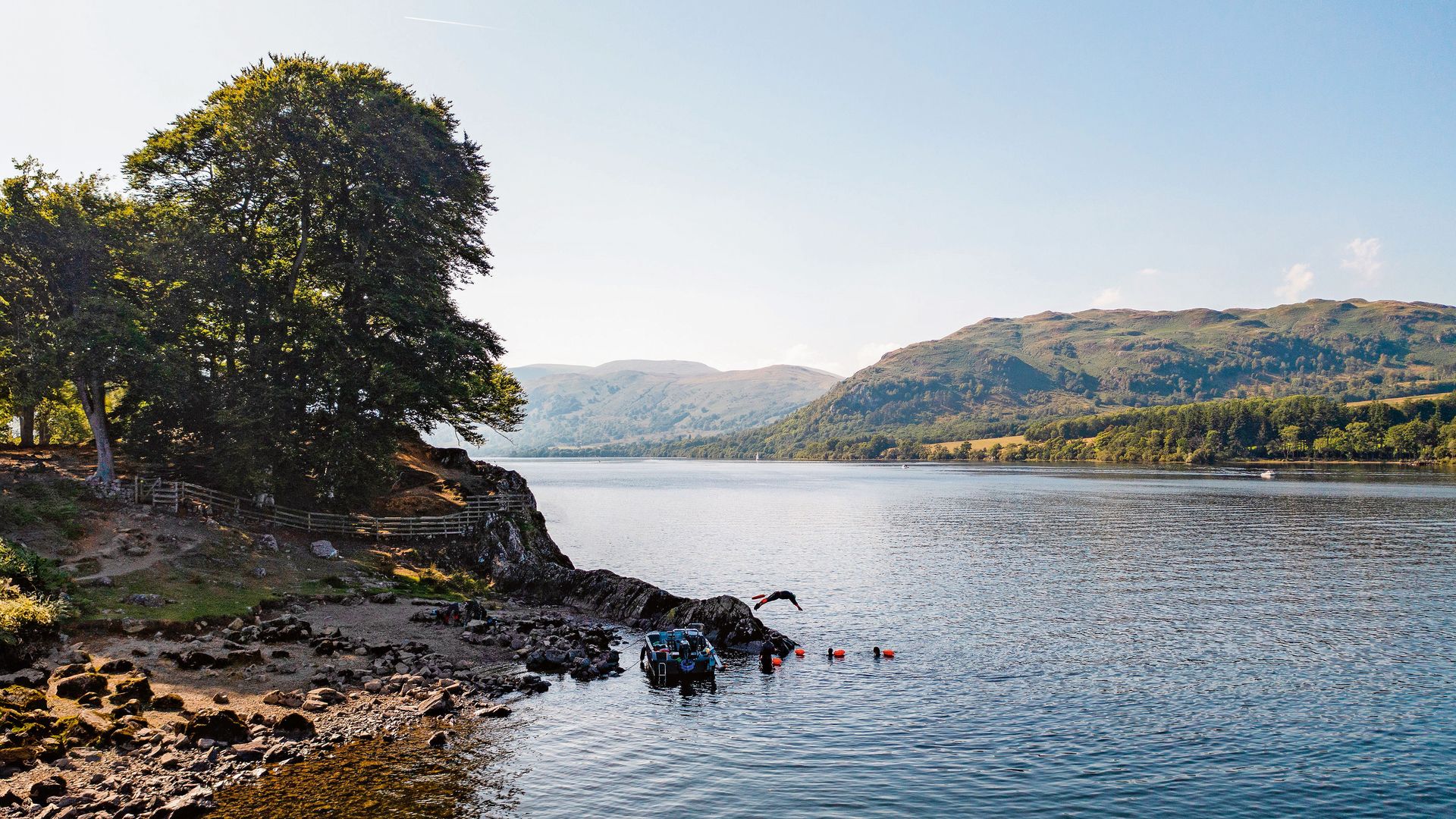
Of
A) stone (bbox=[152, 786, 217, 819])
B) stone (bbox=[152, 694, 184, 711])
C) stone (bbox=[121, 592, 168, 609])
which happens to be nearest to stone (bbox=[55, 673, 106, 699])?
stone (bbox=[152, 694, 184, 711])

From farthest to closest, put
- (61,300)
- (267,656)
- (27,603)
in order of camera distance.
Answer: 1. (61,300)
2. (267,656)
3. (27,603)

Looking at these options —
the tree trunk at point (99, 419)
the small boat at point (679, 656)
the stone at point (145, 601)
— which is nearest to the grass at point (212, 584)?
the stone at point (145, 601)

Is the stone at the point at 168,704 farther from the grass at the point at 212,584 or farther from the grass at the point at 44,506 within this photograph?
the grass at the point at 44,506

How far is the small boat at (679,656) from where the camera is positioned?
36250mm

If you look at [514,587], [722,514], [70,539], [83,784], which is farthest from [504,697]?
[722,514]

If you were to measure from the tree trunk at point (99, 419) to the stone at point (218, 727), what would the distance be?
1259 inches

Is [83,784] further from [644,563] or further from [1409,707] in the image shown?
[644,563]

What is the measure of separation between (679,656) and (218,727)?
18.2 metres

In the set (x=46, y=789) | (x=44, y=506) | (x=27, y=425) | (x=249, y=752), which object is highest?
(x=27, y=425)

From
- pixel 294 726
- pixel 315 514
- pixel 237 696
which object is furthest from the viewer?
pixel 315 514

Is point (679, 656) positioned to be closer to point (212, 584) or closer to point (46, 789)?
point (46, 789)

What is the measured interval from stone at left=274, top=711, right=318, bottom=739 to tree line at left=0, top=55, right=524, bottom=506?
29578 mm

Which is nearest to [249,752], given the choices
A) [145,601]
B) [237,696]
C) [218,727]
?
[218,727]

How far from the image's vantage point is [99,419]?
49.8 metres
